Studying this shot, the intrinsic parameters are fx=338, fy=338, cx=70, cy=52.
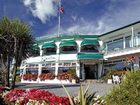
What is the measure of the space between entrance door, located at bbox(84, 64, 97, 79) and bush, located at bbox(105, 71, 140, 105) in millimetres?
47671

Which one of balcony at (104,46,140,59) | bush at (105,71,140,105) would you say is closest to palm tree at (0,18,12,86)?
balcony at (104,46,140,59)

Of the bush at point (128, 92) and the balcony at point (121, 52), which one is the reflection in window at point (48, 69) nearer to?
the balcony at point (121, 52)

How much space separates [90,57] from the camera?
5112 cm

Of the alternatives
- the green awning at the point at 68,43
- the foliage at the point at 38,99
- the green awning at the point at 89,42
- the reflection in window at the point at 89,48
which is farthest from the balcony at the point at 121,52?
the foliage at the point at 38,99

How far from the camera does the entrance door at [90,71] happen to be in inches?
2158

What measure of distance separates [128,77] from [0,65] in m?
24.1

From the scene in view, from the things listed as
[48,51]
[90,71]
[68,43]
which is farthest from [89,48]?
[48,51]

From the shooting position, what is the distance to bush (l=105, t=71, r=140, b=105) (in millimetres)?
6738

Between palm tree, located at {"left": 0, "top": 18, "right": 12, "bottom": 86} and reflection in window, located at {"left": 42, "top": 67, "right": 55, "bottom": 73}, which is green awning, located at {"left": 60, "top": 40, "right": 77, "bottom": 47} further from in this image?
palm tree, located at {"left": 0, "top": 18, "right": 12, "bottom": 86}

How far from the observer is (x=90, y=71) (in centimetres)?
5541

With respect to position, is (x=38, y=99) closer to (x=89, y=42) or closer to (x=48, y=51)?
(x=89, y=42)

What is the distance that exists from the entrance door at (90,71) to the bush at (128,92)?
47.7 metres

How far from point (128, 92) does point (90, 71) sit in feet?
160

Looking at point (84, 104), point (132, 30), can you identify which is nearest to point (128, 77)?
point (84, 104)
